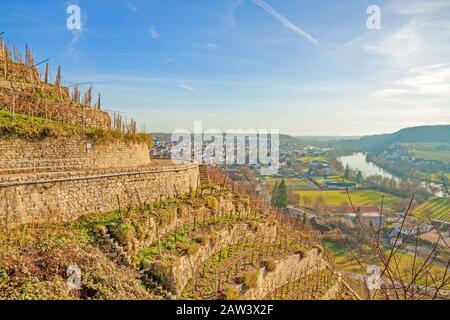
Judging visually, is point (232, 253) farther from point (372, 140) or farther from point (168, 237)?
point (372, 140)

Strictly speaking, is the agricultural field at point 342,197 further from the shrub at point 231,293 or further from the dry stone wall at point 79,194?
the shrub at point 231,293

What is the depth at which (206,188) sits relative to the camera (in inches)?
911

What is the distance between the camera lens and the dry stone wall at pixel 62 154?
45.5 ft

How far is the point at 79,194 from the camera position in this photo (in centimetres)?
1367

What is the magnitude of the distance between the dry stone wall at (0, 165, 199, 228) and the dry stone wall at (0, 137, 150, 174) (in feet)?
6.10

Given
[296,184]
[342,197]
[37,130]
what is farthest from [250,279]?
[296,184]

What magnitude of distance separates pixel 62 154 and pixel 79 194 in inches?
127

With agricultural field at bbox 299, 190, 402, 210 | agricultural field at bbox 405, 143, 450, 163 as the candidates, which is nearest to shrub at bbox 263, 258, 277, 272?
agricultural field at bbox 299, 190, 402, 210

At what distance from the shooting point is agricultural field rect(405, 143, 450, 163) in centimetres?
8301

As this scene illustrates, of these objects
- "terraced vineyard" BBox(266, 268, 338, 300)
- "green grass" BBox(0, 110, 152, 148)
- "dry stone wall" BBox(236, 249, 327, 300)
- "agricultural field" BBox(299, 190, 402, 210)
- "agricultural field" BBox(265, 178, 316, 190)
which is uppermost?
"green grass" BBox(0, 110, 152, 148)

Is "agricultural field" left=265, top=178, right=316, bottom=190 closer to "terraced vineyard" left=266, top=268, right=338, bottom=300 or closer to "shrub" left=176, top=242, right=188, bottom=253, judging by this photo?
"terraced vineyard" left=266, top=268, right=338, bottom=300

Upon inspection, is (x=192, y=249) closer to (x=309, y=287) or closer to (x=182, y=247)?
(x=182, y=247)

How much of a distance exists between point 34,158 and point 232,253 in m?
9.92
